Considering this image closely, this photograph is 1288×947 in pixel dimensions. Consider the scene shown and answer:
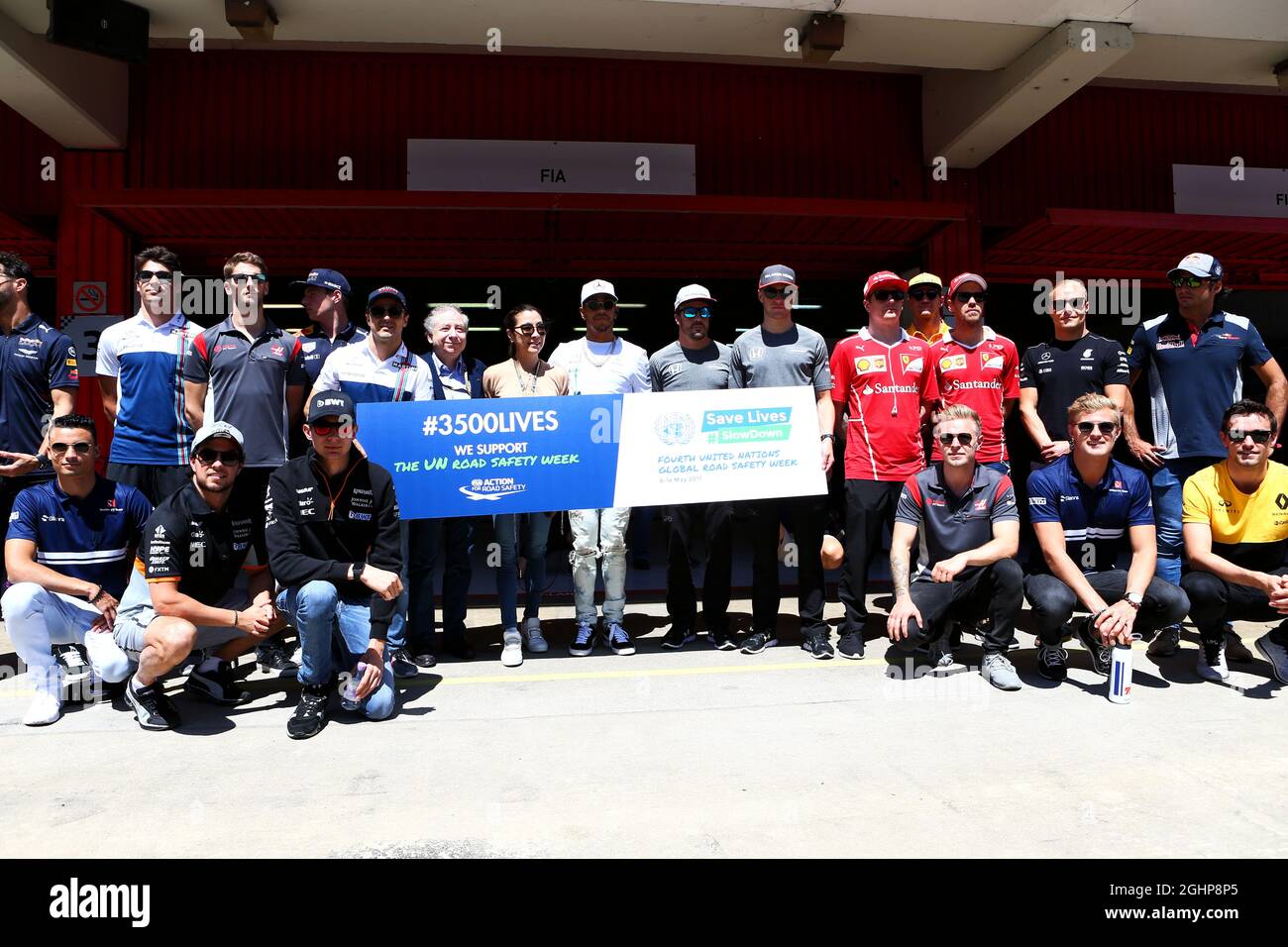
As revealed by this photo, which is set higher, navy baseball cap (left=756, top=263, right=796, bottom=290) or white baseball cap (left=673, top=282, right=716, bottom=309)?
navy baseball cap (left=756, top=263, right=796, bottom=290)

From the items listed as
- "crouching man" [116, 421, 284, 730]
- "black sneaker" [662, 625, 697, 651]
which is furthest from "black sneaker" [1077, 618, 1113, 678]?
"crouching man" [116, 421, 284, 730]

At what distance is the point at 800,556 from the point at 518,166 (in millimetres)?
4909

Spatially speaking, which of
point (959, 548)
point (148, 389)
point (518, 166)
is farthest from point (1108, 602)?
point (518, 166)

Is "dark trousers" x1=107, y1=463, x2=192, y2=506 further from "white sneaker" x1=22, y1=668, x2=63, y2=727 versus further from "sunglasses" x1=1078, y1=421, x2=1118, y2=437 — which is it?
"sunglasses" x1=1078, y1=421, x2=1118, y2=437

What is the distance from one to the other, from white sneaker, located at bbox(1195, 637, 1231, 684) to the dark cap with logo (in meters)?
4.43

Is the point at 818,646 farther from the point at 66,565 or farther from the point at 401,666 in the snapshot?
the point at 66,565

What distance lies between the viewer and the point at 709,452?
4.82 metres

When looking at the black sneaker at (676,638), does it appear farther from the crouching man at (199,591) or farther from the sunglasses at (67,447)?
the sunglasses at (67,447)

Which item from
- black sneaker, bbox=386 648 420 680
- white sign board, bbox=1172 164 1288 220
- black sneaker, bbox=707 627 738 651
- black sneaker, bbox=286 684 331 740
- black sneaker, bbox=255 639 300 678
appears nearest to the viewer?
black sneaker, bbox=286 684 331 740

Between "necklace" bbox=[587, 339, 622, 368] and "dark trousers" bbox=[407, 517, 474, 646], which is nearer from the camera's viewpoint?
"dark trousers" bbox=[407, 517, 474, 646]

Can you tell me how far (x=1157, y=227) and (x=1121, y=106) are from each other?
1.84m

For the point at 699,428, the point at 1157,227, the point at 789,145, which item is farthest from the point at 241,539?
the point at 1157,227

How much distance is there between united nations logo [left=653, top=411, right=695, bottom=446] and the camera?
4.80 m

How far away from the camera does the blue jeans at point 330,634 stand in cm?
359
